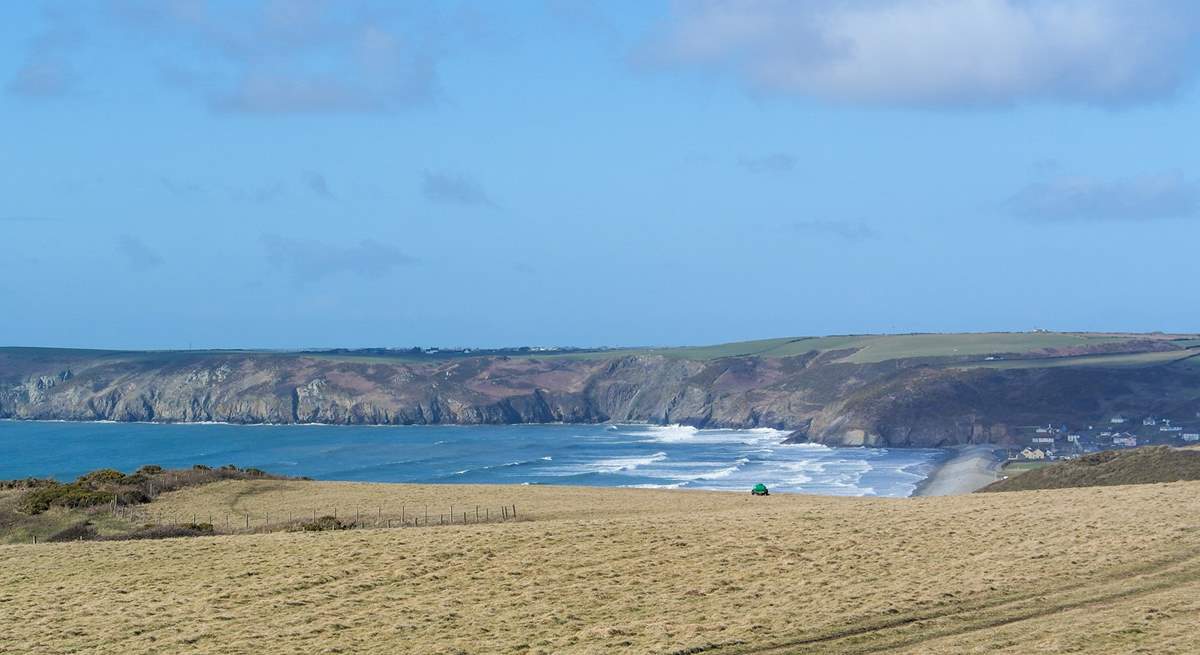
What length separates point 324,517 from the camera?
45.2m

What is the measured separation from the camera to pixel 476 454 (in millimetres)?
141500

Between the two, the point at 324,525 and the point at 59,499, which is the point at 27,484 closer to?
the point at 59,499

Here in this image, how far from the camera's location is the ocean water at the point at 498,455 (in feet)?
343

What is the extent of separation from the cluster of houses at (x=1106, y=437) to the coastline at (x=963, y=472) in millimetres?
3445

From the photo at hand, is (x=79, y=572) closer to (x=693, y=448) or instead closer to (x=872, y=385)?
(x=693, y=448)

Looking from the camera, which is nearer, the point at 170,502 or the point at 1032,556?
the point at 1032,556

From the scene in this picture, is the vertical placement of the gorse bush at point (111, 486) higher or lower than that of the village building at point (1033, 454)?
higher

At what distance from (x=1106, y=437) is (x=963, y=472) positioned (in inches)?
1399

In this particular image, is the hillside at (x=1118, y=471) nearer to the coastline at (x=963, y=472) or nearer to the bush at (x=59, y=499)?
the coastline at (x=963, y=472)

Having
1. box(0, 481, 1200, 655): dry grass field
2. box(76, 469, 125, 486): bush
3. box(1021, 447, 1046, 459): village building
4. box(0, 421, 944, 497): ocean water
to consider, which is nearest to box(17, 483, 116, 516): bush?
box(76, 469, 125, 486): bush

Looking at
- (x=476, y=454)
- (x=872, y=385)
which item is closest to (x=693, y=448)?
(x=476, y=454)

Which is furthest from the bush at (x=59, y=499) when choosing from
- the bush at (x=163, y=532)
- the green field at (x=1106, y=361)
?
the green field at (x=1106, y=361)

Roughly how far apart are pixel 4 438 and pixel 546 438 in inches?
2913

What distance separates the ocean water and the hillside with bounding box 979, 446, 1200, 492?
23271mm
